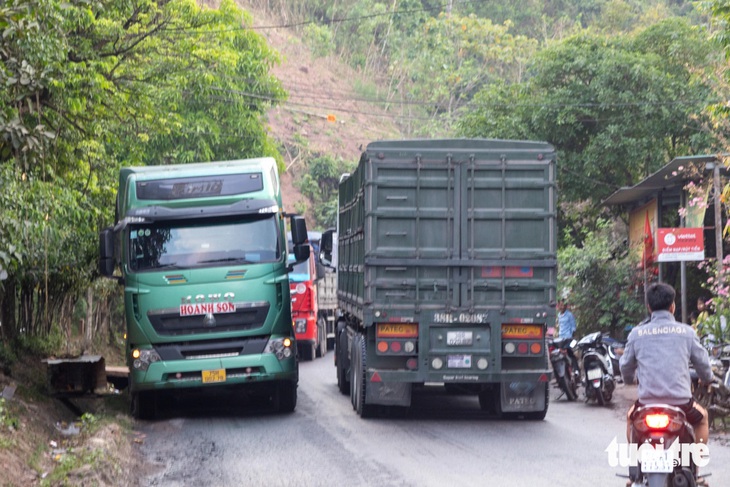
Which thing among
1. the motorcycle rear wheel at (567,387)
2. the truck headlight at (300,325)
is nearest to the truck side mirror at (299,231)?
the motorcycle rear wheel at (567,387)

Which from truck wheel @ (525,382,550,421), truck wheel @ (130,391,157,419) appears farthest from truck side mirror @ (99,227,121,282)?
truck wheel @ (525,382,550,421)

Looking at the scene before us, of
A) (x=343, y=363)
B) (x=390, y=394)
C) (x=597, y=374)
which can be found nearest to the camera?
(x=390, y=394)

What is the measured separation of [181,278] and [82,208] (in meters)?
5.23

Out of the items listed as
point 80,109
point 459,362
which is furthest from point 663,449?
point 80,109

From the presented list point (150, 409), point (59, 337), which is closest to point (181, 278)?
point (150, 409)

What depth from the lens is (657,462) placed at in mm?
6301

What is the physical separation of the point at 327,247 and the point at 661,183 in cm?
797

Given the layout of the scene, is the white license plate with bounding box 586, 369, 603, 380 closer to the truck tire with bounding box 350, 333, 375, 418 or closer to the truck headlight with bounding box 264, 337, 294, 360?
the truck tire with bounding box 350, 333, 375, 418

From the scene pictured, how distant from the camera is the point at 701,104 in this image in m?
27.1

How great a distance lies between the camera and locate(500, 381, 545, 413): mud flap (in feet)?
41.3

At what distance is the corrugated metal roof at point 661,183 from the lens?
62.3 ft

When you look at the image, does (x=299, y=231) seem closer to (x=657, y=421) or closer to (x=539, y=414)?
(x=539, y=414)

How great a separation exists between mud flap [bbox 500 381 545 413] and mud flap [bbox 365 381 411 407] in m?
1.21

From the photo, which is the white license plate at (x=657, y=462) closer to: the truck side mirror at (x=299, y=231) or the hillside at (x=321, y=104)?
the truck side mirror at (x=299, y=231)
